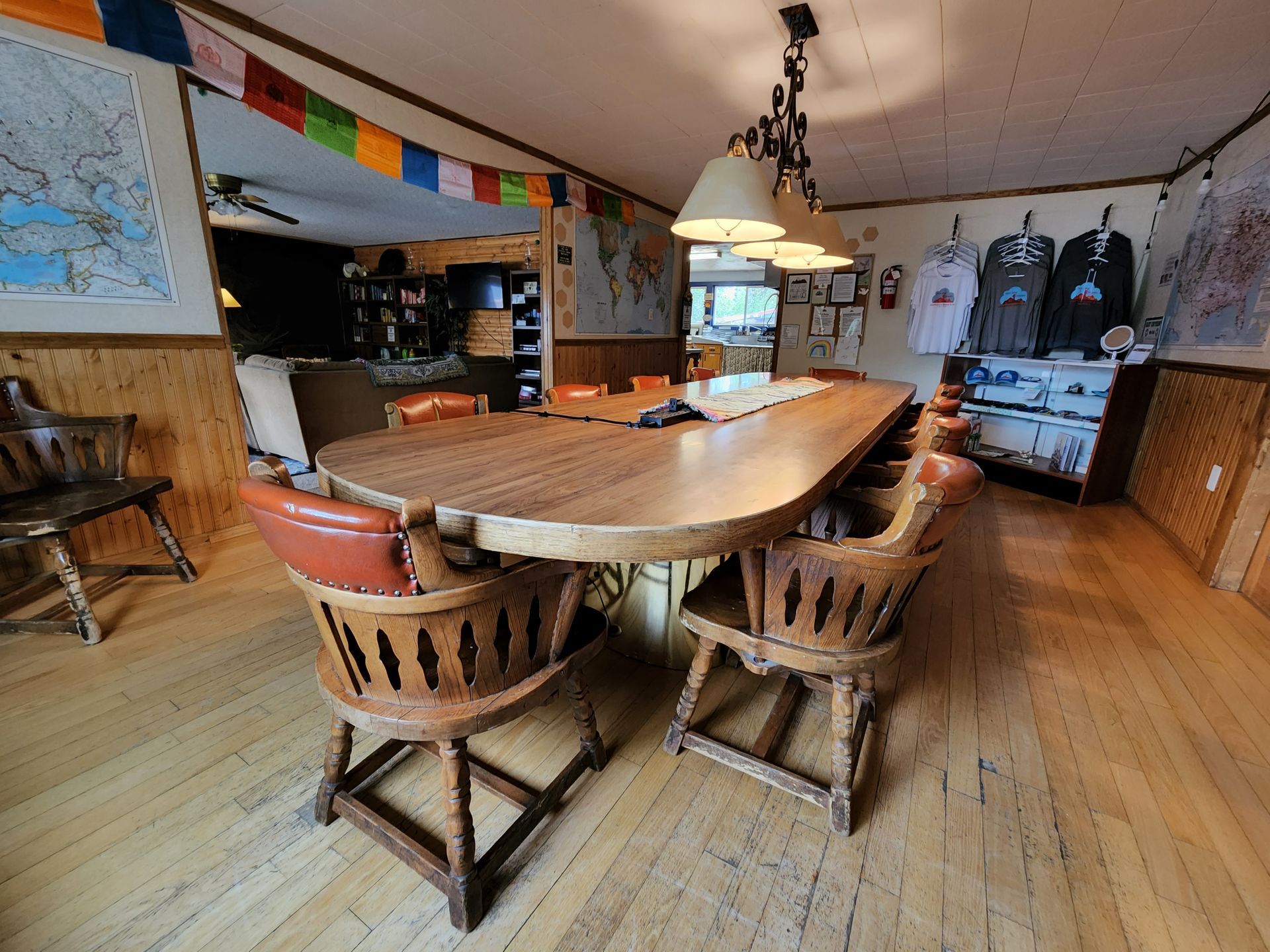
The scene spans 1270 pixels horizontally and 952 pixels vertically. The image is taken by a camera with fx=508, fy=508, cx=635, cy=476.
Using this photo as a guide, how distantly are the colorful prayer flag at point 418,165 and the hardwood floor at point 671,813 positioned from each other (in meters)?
2.79

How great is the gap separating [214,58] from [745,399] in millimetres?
2878

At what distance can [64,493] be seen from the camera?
1998 millimetres

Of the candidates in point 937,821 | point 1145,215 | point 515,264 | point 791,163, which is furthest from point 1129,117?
point 515,264

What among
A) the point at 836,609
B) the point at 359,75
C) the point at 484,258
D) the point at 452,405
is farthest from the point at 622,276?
the point at 836,609

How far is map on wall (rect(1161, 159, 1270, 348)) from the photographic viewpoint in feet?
8.78

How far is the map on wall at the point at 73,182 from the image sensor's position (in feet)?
6.30

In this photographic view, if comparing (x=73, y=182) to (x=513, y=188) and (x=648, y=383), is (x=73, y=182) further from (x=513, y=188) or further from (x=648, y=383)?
(x=648, y=383)

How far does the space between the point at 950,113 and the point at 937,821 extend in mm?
3863

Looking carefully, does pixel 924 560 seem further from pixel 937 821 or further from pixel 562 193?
pixel 562 193

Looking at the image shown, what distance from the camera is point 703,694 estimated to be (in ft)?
5.51

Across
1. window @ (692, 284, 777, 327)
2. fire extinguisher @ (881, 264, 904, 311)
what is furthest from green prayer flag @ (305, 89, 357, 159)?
window @ (692, 284, 777, 327)

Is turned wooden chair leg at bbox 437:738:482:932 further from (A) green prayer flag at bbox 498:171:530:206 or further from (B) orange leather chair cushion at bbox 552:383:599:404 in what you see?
(A) green prayer flag at bbox 498:171:530:206

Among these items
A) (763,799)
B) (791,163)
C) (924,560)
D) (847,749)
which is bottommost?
(763,799)

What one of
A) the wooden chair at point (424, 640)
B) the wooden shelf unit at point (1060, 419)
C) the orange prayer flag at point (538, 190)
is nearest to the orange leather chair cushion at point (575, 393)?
the wooden chair at point (424, 640)
